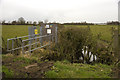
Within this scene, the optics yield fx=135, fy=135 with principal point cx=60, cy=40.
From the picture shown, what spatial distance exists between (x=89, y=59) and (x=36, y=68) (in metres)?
4.46

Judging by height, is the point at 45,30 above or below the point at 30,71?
above

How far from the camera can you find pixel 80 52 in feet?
26.5

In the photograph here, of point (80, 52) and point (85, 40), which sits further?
point (80, 52)

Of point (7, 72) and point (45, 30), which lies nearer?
point (7, 72)

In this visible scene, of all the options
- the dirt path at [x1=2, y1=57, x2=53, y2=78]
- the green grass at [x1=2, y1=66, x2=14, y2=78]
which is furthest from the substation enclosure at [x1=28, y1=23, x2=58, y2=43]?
the green grass at [x1=2, y1=66, x2=14, y2=78]

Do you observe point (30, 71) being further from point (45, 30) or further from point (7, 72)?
point (45, 30)

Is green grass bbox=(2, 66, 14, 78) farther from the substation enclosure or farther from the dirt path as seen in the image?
the substation enclosure

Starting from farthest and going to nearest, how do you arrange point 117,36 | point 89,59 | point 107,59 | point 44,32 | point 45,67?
point 44,32 < point 89,59 < point 107,59 < point 45,67 < point 117,36

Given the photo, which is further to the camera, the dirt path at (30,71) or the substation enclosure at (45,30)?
the substation enclosure at (45,30)

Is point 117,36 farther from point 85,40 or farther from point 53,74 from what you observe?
point 85,40

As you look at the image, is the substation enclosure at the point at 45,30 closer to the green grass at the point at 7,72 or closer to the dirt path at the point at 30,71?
the dirt path at the point at 30,71

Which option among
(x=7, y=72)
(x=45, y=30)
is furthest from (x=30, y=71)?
(x=45, y=30)

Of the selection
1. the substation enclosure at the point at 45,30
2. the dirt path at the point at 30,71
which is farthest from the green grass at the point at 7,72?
the substation enclosure at the point at 45,30

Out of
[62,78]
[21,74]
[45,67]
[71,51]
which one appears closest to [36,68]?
[45,67]
